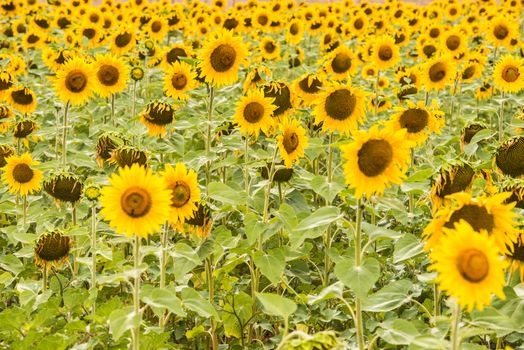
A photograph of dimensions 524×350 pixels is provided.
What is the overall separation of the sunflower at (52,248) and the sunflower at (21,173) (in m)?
0.73

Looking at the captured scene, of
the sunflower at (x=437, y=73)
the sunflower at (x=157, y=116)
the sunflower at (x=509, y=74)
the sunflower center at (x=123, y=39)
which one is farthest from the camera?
the sunflower center at (x=123, y=39)

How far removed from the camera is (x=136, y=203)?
6.73 feet

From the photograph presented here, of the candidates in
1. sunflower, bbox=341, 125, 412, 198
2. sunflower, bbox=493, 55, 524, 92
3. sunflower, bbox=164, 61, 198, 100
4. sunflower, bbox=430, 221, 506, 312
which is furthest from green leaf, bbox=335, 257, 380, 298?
sunflower, bbox=493, 55, 524, 92

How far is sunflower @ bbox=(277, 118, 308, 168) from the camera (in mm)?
2898

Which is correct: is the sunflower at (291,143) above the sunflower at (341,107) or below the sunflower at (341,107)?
below

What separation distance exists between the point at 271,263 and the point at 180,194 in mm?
500

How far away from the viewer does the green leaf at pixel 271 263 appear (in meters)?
2.63

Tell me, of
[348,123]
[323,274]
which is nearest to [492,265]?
[348,123]

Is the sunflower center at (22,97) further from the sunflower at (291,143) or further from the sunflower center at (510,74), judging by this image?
the sunflower center at (510,74)

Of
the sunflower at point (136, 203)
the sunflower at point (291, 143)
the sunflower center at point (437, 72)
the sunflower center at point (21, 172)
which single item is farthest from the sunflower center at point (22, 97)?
the sunflower center at point (437, 72)

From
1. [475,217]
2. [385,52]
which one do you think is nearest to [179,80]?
[385,52]

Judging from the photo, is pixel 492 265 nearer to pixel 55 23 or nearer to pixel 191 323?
pixel 191 323

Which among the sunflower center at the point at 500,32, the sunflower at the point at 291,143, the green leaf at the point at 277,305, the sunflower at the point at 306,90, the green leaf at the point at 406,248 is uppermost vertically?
the sunflower center at the point at 500,32

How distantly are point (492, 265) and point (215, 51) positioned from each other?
98.9 inches
